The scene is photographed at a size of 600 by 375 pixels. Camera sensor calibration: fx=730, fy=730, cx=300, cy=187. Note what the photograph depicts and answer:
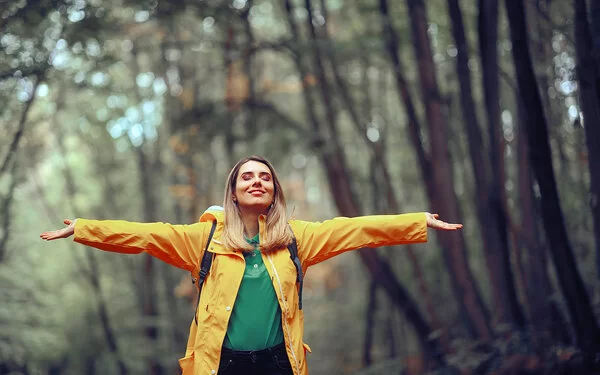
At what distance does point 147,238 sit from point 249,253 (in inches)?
21.7

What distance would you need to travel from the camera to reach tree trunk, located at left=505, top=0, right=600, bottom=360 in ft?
21.1

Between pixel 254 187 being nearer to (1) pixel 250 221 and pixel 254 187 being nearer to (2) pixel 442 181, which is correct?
(1) pixel 250 221

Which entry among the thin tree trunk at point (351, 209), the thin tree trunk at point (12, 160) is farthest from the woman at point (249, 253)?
the thin tree trunk at point (351, 209)

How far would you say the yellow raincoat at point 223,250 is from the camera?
3795mm

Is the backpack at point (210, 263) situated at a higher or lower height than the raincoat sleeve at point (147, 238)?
lower

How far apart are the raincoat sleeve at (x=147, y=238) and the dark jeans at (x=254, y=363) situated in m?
0.57

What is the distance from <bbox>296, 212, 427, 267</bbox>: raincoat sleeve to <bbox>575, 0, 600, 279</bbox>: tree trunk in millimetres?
3039

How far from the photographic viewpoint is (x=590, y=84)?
636 cm

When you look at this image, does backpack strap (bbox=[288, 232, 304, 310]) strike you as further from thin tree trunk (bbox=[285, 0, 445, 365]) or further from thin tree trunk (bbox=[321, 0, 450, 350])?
thin tree trunk (bbox=[285, 0, 445, 365])

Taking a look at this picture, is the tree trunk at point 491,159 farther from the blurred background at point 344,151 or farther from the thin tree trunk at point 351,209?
the thin tree trunk at point 351,209

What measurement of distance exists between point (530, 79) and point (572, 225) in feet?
19.6

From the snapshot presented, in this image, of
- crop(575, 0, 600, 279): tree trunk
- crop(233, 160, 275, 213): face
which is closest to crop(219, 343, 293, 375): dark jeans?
crop(233, 160, 275, 213): face

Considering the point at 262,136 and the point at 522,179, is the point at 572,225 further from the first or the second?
the point at 262,136

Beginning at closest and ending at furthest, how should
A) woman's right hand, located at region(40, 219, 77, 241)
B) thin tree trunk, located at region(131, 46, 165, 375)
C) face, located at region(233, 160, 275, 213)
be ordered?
woman's right hand, located at region(40, 219, 77, 241) < face, located at region(233, 160, 275, 213) < thin tree trunk, located at region(131, 46, 165, 375)
